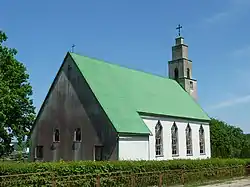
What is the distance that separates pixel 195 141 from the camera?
132 ft

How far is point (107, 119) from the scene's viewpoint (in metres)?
28.3

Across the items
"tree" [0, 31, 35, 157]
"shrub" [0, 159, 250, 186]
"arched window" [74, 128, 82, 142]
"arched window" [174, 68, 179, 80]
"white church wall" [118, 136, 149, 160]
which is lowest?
"shrub" [0, 159, 250, 186]

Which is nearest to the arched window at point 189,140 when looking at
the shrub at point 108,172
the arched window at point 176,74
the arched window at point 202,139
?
the arched window at point 202,139

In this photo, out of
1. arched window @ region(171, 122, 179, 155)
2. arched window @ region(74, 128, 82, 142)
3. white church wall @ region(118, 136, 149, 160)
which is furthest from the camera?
arched window @ region(171, 122, 179, 155)

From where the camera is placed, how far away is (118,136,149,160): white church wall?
2812cm

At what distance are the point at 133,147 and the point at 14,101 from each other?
1398 centimetres

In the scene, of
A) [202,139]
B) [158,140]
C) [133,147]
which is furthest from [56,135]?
[202,139]

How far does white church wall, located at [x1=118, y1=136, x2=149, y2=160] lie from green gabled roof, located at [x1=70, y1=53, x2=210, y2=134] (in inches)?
26.0

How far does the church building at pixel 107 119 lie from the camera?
2875cm

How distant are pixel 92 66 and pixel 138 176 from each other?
14.6 m

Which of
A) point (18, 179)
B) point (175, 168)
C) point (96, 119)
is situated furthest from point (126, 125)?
point (18, 179)

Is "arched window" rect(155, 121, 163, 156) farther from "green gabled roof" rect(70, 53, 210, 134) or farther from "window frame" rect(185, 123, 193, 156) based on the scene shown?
"window frame" rect(185, 123, 193, 156)

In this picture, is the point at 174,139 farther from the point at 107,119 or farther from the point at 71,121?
the point at 71,121

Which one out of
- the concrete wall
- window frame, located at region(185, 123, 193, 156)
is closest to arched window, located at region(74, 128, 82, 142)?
the concrete wall
